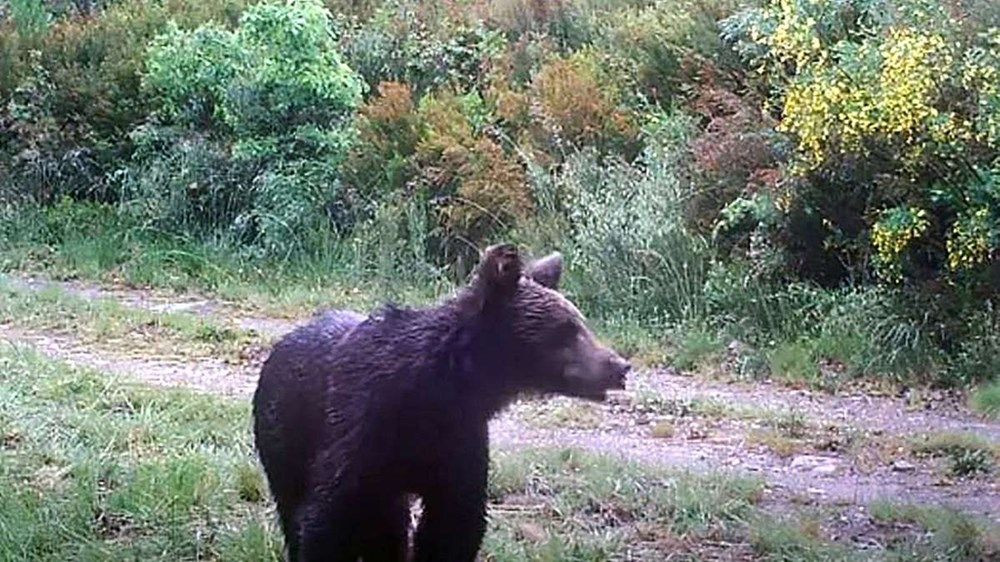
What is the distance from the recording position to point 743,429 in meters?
6.52

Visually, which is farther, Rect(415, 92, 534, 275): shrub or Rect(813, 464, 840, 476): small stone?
Rect(415, 92, 534, 275): shrub

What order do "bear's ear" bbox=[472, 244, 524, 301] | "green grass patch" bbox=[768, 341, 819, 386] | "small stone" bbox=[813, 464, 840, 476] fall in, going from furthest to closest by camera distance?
"green grass patch" bbox=[768, 341, 819, 386], "small stone" bbox=[813, 464, 840, 476], "bear's ear" bbox=[472, 244, 524, 301]

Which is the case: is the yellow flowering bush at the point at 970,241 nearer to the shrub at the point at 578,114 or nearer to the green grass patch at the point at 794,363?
the green grass patch at the point at 794,363

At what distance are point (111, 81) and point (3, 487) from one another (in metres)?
7.07

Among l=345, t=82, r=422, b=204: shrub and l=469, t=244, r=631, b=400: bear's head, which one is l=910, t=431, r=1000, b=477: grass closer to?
l=469, t=244, r=631, b=400: bear's head

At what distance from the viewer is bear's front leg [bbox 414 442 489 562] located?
4.04 metres

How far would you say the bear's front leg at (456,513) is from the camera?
4.04 meters

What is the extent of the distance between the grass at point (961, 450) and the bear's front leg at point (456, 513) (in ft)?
7.97

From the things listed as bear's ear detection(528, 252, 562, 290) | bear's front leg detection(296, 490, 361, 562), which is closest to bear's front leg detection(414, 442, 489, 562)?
bear's front leg detection(296, 490, 361, 562)

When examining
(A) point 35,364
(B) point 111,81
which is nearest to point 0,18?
(B) point 111,81

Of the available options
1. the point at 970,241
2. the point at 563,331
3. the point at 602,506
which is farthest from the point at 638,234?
the point at 563,331

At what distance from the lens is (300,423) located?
4.33 meters

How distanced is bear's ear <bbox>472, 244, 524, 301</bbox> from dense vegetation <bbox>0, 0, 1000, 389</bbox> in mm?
3587

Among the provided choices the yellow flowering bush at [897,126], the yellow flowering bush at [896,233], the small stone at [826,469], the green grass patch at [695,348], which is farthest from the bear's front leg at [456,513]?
the yellow flowering bush at [896,233]
